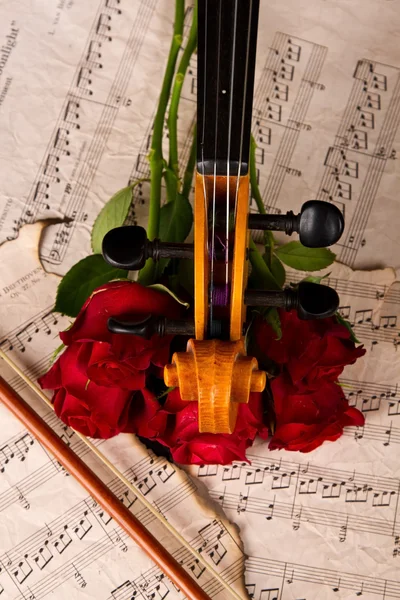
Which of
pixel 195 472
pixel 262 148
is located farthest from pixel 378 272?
pixel 195 472

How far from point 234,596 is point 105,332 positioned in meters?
0.36

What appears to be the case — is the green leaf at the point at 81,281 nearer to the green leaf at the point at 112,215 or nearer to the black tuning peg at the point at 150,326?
the green leaf at the point at 112,215

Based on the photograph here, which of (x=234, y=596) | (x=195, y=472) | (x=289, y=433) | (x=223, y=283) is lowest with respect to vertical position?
(x=234, y=596)

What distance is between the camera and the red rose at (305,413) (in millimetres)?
554

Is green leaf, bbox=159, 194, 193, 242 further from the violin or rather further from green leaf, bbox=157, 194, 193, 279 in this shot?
the violin

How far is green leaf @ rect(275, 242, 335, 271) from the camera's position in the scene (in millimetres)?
646

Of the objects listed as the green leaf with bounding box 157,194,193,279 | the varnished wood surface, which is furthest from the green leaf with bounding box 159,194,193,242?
the varnished wood surface

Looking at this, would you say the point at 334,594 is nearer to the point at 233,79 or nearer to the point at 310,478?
the point at 310,478

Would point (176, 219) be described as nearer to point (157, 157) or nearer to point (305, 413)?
point (157, 157)

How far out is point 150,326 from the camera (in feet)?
1.67

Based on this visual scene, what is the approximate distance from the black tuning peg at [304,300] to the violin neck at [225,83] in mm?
98

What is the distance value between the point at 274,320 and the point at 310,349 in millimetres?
40

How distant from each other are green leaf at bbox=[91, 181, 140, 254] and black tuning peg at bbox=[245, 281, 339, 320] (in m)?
0.22

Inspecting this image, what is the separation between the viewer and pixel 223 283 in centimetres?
55
